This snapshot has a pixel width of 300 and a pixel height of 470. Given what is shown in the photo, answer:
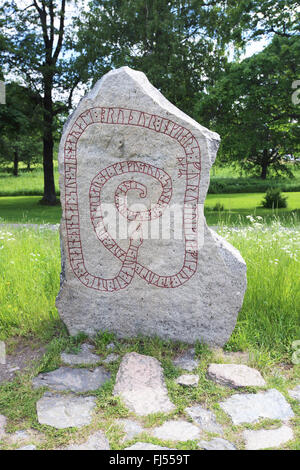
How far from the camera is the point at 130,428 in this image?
2617mm

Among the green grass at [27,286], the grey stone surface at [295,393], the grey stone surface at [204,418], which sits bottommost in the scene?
the grey stone surface at [204,418]

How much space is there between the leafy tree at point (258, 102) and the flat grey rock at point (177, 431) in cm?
939

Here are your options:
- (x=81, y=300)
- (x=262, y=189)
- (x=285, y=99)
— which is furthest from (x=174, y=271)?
(x=262, y=189)

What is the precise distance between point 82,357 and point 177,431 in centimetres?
116

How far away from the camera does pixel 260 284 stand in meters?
4.12

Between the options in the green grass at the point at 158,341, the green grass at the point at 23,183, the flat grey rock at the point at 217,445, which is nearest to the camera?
the flat grey rock at the point at 217,445

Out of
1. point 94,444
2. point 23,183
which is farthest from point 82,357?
point 23,183

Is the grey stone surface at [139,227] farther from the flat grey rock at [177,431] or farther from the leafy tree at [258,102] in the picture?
the leafy tree at [258,102]

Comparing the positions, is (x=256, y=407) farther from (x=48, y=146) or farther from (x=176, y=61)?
(x=48, y=146)

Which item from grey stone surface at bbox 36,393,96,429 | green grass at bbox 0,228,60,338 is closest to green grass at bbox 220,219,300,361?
grey stone surface at bbox 36,393,96,429

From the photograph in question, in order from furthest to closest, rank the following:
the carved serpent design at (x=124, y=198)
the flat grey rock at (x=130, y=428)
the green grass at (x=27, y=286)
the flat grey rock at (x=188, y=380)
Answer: the green grass at (x=27, y=286) < the carved serpent design at (x=124, y=198) < the flat grey rock at (x=188, y=380) < the flat grey rock at (x=130, y=428)

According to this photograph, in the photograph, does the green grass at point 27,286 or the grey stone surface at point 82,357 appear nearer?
the grey stone surface at point 82,357

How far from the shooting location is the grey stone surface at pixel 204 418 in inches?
103

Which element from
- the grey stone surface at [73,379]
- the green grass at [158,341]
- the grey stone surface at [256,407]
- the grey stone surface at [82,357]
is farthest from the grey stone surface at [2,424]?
the grey stone surface at [256,407]
